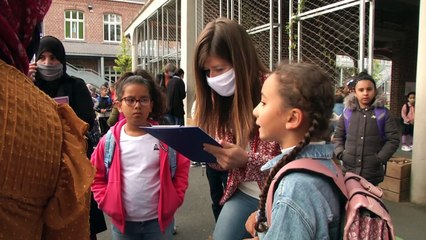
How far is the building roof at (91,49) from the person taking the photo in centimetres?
2903

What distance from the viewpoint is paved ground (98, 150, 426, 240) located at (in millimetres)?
3930

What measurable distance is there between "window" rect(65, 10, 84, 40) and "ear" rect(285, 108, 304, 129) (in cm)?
3106

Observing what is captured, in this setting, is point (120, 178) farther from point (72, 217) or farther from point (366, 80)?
point (366, 80)

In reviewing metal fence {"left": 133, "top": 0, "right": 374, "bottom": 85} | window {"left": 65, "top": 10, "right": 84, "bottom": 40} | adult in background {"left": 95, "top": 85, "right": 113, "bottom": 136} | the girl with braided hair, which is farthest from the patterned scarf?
window {"left": 65, "top": 10, "right": 84, "bottom": 40}

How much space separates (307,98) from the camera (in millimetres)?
1292

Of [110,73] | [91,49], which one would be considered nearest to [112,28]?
[91,49]

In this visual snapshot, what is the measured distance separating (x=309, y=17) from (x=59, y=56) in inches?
170

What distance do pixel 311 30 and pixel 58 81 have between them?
462 centimetres

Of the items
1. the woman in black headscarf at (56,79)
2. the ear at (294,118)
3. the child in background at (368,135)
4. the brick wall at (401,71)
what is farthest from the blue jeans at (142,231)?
the brick wall at (401,71)

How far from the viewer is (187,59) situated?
31.5ft

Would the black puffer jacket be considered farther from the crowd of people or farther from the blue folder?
the blue folder

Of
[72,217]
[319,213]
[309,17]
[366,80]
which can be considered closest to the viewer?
[72,217]

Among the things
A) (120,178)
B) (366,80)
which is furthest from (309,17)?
(120,178)

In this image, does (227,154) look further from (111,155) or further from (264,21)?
(264,21)
